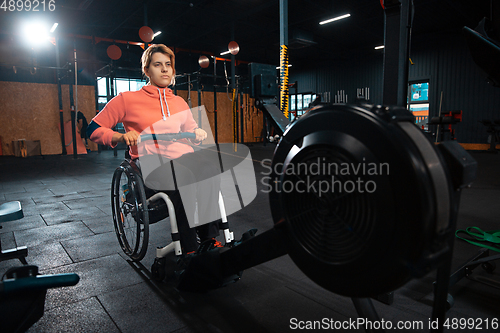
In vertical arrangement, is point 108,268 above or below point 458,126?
below

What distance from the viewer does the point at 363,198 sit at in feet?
2.33

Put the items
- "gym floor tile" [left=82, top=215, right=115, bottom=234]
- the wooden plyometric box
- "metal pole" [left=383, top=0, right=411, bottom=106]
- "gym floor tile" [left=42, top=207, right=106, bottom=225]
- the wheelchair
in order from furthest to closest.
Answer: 1. the wooden plyometric box
2. "gym floor tile" [left=42, top=207, right=106, bottom=225]
3. "gym floor tile" [left=82, top=215, right=115, bottom=234]
4. the wheelchair
5. "metal pole" [left=383, top=0, right=411, bottom=106]

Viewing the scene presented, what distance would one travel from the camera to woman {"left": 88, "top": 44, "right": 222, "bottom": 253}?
140 centimetres

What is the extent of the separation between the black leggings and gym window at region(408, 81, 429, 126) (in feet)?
32.7

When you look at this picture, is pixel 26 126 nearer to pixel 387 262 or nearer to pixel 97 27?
pixel 97 27

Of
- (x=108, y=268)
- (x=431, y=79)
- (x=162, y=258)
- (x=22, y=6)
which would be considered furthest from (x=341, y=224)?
(x=431, y=79)

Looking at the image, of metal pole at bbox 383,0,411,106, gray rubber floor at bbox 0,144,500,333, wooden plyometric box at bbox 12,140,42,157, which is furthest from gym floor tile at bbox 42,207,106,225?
wooden plyometric box at bbox 12,140,42,157

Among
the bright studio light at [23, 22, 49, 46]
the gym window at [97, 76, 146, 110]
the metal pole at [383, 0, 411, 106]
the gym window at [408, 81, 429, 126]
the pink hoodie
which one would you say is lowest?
the pink hoodie

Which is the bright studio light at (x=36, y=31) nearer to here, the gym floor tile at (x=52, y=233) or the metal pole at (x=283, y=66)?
the metal pole at (x=283, y=66)

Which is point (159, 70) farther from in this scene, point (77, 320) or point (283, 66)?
point (283, 66)

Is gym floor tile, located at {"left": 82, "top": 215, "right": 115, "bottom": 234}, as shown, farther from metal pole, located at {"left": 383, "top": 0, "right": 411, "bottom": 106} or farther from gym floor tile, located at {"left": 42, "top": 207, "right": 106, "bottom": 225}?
metal pole, located at {"left": 383, "top": 0, "right": 411, "bottom": 106}

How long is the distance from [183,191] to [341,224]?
0.82 metres

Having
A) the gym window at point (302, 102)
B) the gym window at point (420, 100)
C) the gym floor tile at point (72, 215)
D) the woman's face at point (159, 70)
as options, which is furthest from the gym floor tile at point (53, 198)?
the gym window at point (420, 100)

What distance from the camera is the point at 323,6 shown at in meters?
7.72
